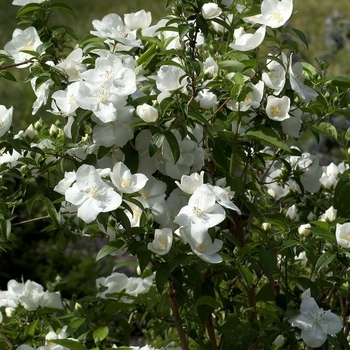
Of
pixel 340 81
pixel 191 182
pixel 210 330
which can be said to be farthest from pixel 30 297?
pixel 340 81

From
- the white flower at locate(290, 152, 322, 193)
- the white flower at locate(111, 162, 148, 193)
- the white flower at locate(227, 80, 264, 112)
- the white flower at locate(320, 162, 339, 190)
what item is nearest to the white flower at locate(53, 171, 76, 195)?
the white flower at locate(111, 162, 148, 193)

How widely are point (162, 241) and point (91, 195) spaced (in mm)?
161

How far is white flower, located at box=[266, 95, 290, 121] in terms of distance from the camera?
1410 millimetres

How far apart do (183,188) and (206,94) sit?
7.8 inches

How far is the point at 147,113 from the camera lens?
1.29 m

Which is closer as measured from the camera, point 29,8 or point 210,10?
point 210,10

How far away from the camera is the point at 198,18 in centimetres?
140

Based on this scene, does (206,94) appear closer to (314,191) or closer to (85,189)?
(85,189)

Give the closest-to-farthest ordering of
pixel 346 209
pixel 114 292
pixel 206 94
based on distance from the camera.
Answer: pixel 206 94 → pixel 346 209 → pixel 114 292

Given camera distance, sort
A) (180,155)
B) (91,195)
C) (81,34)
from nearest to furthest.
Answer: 1. (91,195)
2. (180,155)
3. (81,34)

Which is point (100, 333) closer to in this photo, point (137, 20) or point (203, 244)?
point (203, 244)

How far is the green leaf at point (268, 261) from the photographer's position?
1389mm

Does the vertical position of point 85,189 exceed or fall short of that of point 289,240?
it exceeds it

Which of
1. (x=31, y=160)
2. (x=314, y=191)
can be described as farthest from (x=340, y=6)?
(x=31, y=160)
